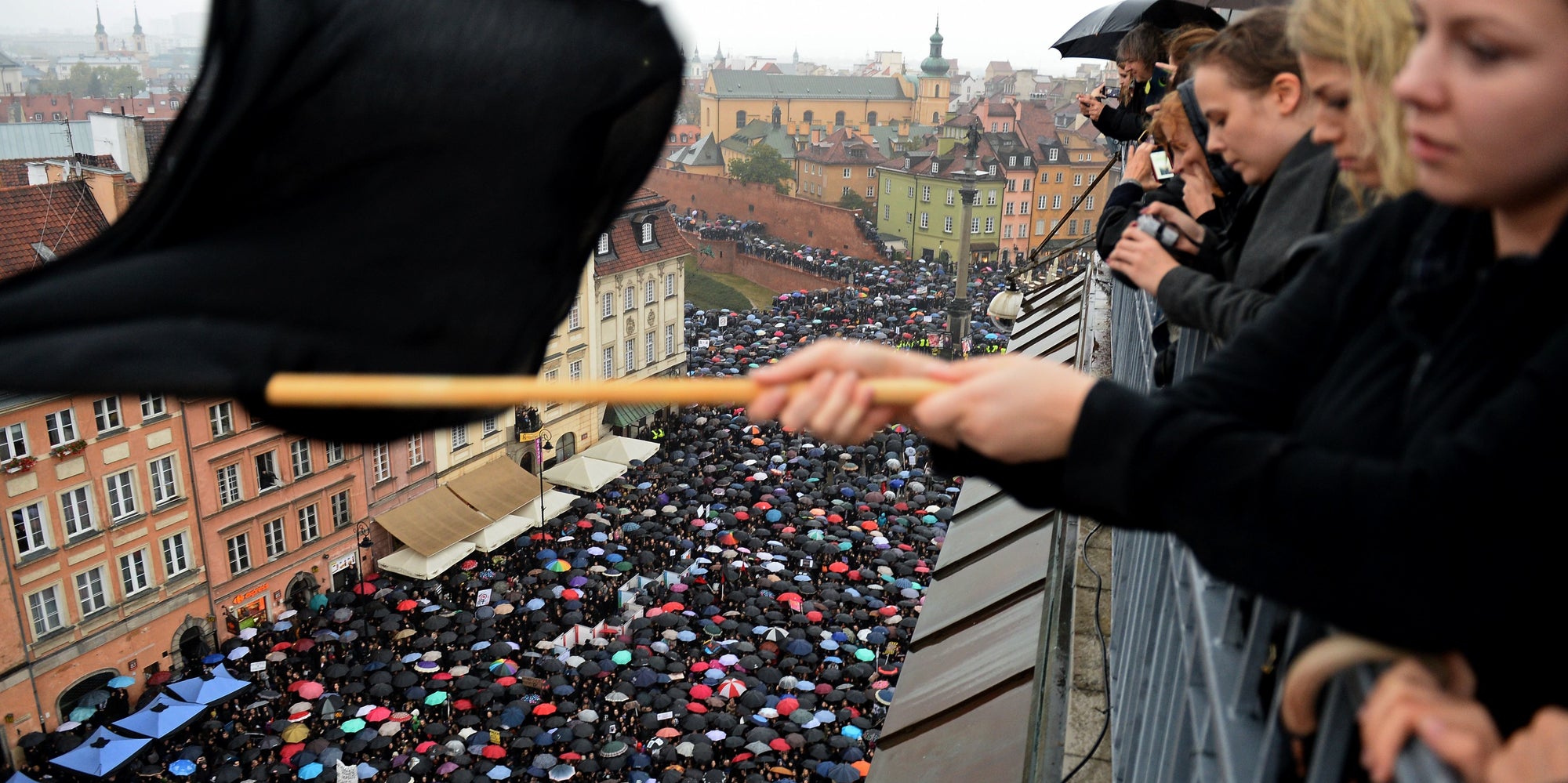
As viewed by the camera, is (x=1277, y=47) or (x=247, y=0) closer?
(x=247, y=0)

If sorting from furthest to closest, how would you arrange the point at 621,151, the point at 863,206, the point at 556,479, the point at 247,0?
the point at 863,206 → the point at 556,479 → the point at 621,151 → the point at 247,0

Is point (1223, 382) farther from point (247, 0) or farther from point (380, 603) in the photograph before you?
point (380, 603)

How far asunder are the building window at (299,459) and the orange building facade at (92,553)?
2242 mm

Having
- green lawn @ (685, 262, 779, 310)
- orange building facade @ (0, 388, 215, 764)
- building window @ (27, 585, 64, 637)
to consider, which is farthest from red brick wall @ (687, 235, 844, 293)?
building window @ (27, 585, 64, 637)

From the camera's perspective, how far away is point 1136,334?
6.33m

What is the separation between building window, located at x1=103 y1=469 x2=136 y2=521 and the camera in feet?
69.1

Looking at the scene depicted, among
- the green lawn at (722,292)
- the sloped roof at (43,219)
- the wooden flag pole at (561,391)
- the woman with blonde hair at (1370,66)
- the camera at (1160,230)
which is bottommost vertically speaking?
the green lawn at (722,292)

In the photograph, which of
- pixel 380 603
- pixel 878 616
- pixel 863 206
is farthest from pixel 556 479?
pixel 863 206

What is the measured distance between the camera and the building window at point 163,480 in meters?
21.6

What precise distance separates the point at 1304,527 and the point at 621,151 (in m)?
1.74

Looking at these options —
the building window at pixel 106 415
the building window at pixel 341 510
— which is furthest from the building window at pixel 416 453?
the building window at pixel 106 415

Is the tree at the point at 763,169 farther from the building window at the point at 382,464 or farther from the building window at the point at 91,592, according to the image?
the building window at the point at 91,592

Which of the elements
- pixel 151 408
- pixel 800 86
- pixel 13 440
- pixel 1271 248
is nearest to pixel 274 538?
pixel 151 408

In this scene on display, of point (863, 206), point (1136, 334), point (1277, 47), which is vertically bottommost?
point (863, 206)
